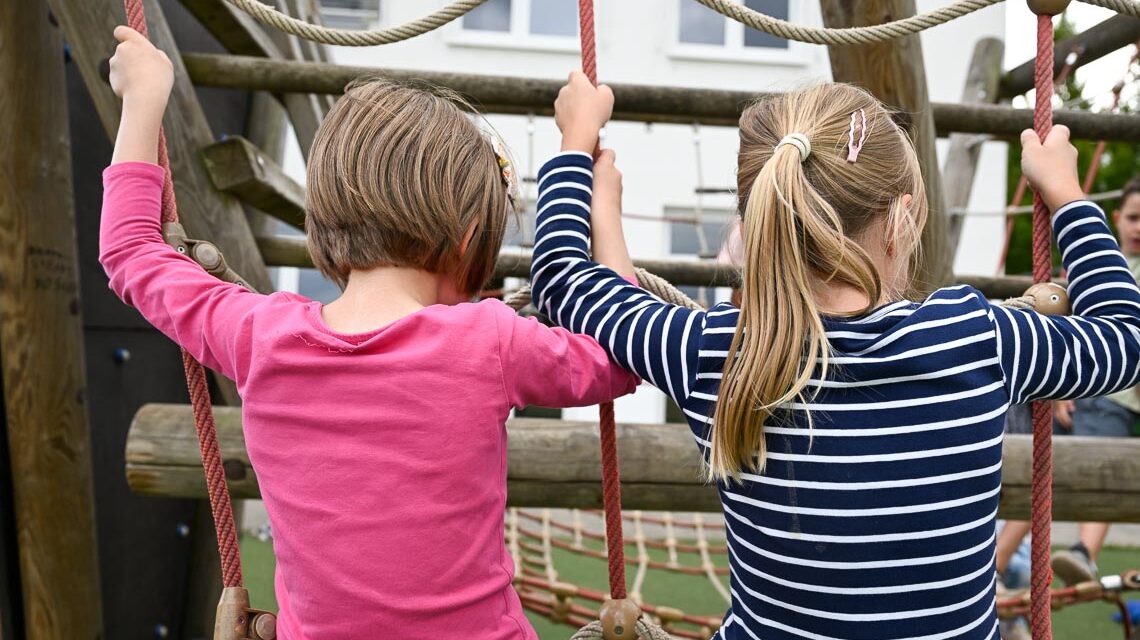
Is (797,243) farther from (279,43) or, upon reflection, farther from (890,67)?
(279,43)

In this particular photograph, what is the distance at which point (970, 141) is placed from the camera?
351 cm

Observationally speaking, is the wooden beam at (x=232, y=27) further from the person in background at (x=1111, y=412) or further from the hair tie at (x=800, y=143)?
the person in background at (x=1111, y=412)

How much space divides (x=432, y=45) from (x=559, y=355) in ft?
20.1

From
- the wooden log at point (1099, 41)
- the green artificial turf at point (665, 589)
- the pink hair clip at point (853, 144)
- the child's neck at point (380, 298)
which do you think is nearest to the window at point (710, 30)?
the green artificial turf at point (665, 589)

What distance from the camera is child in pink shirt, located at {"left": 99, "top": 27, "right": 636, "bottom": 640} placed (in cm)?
98

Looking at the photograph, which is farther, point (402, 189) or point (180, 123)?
point (180, 123)

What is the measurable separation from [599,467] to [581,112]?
0.70 m

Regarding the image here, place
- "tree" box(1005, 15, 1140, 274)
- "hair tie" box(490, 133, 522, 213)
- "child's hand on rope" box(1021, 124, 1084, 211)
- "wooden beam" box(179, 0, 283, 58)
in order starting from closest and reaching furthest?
"hair tie" box(490, 133, 522, 213) < "child's hand on rope" box(1021, 124, 1084, 211) < "wooden beam" box(179, 0, 283, 58) < "tree" box(1005, 15, 1140, 274)

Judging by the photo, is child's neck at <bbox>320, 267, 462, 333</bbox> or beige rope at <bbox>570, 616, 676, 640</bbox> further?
beige rope at <bbox>570, 616, 676, 640</bbox>

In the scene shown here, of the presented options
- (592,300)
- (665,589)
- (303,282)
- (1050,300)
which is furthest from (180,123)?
(303,282)

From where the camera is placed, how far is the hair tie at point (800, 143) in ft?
3.34

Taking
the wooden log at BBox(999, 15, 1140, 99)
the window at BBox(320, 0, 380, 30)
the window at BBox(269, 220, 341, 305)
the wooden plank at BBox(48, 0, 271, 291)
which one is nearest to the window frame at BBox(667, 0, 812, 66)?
the window at BBox(320, 0, 380, 30)

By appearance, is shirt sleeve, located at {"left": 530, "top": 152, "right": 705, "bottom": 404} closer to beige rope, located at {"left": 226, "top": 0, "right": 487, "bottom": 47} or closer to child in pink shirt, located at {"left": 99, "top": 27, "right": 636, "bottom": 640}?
child in pink shirt, located at {"left": 99, "top": 27, "right": 636, "bottom": 640}

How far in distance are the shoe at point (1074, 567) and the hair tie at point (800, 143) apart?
2755 mm
